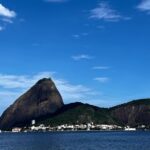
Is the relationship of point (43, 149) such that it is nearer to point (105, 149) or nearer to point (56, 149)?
point (56, 149)

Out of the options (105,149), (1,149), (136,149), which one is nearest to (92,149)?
(105,149)

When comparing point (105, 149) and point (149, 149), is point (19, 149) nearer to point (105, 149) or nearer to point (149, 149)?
point (105, 149)

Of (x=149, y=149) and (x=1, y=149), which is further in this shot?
(x=1, y=149)

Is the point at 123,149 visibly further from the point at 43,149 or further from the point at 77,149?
the point at 43,149

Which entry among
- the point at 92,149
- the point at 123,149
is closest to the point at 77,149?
the point at 92,149

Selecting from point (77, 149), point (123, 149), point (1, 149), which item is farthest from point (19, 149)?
point (123, 149)

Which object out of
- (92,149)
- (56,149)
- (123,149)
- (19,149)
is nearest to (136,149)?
(123,149)
